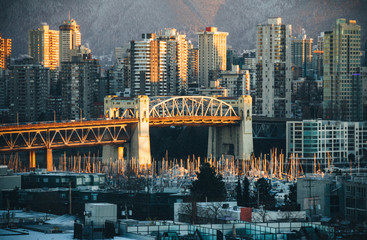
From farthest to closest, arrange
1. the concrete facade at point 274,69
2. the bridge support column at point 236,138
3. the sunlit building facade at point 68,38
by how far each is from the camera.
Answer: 1. the sunlit building facade at point 68,38
2. the concrete facade at point 274,69
3. the bridge support column at point 236,138

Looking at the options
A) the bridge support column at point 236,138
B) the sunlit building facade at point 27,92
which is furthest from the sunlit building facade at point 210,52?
the bridge support column at point 236,138

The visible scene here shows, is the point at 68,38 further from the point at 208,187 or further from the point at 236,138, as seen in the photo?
the point at 208,187

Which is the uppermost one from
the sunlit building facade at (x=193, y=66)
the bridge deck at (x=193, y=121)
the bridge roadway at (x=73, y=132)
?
the sunlit building facade at (x=193, y=66)

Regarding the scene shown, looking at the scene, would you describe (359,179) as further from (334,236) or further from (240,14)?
(240,14)

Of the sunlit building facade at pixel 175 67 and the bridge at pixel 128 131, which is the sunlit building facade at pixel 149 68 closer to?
the sunlit building facade at pixel 175 67

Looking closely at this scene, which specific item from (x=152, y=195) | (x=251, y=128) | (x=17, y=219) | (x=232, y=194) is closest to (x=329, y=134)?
(x=251, y=128)

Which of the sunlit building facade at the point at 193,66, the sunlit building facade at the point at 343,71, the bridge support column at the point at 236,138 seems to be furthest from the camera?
the sunlit building facade at the point at 193,66

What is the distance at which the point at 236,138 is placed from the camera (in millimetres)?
85938

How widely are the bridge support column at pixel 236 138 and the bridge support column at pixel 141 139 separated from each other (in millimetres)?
7688

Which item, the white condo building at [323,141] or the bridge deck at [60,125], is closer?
the bridge deck at [60,125]

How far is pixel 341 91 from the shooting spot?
96.8 m

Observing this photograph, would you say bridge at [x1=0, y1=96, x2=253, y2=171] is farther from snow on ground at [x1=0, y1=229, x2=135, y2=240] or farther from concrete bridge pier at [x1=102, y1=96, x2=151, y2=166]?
snow on ground at [x1=0, y1=229, x2=135, y2=240]

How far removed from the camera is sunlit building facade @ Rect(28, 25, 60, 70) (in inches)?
6284

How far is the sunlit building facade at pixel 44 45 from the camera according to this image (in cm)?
15961
